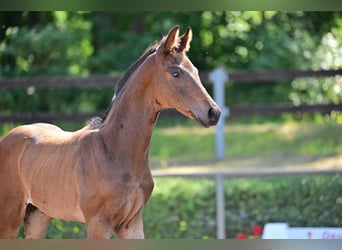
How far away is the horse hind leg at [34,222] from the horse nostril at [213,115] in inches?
54.3

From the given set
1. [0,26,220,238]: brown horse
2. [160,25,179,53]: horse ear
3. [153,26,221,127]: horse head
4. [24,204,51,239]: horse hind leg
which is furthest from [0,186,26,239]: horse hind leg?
[160,25,179,53]: horse ear

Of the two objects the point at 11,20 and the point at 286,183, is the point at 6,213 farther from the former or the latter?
the point at 11,20

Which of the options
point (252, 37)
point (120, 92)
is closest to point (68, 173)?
point (120, 92)

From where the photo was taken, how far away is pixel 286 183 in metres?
6.80

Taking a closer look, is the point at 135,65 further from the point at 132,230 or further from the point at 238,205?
the point at 238,205

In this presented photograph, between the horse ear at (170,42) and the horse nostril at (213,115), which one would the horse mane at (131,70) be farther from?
the horse nostril at (213,115)

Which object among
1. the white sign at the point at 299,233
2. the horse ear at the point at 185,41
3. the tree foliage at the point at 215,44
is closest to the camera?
the horse ear at the point at 185,41

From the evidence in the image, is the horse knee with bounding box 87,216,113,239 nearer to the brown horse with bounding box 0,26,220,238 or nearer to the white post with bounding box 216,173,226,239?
the brown horse with bounding box 0,26,220,238

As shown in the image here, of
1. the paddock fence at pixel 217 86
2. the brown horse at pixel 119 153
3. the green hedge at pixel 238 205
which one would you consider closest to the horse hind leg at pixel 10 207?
the brown horse at pixel 119 153

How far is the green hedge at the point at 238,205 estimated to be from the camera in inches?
256

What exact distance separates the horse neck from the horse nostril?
40cm

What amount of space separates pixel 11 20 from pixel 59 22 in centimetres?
348

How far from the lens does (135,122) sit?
13.3ft

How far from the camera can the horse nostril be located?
371 cm
